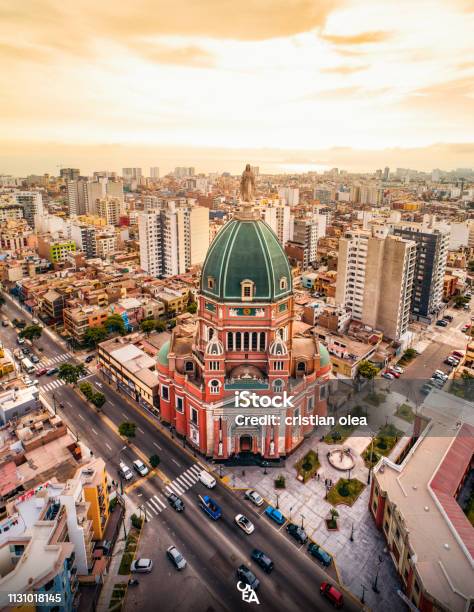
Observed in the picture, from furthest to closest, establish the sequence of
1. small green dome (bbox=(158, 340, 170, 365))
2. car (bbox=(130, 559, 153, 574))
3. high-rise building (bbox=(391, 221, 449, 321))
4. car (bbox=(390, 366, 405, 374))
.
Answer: high-rise building (bbox=(391, 221, 449, 321)), car (bbox=(390, 366, 405, 374)), small green dome (bbox=(158, 340, 170, 365)), car (bbox=(130, 559, 153, 574))

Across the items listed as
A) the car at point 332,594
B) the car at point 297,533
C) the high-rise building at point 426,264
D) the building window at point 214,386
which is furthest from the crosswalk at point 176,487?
the high-rise building at point 426,264

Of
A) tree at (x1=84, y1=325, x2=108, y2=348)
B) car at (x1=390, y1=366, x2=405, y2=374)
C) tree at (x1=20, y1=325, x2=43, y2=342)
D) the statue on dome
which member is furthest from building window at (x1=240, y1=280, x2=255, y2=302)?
tree at (x1=20, y1=325, x2=43, y2=342)

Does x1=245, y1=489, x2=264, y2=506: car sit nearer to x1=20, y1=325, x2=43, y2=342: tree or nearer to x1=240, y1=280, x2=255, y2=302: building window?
x1=240, y1=280, x2=255, y2=302: building window

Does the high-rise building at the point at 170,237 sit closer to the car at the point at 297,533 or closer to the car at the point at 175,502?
the car at the point at 175,502

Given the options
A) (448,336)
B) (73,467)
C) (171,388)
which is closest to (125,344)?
(171,388)

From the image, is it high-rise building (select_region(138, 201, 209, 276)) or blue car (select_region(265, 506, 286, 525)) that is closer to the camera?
blue car (select_region(265, 506, 286, 525))

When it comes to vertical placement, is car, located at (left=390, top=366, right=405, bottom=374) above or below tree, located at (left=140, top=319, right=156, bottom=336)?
below

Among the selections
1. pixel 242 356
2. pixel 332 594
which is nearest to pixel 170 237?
pixel 242 356
